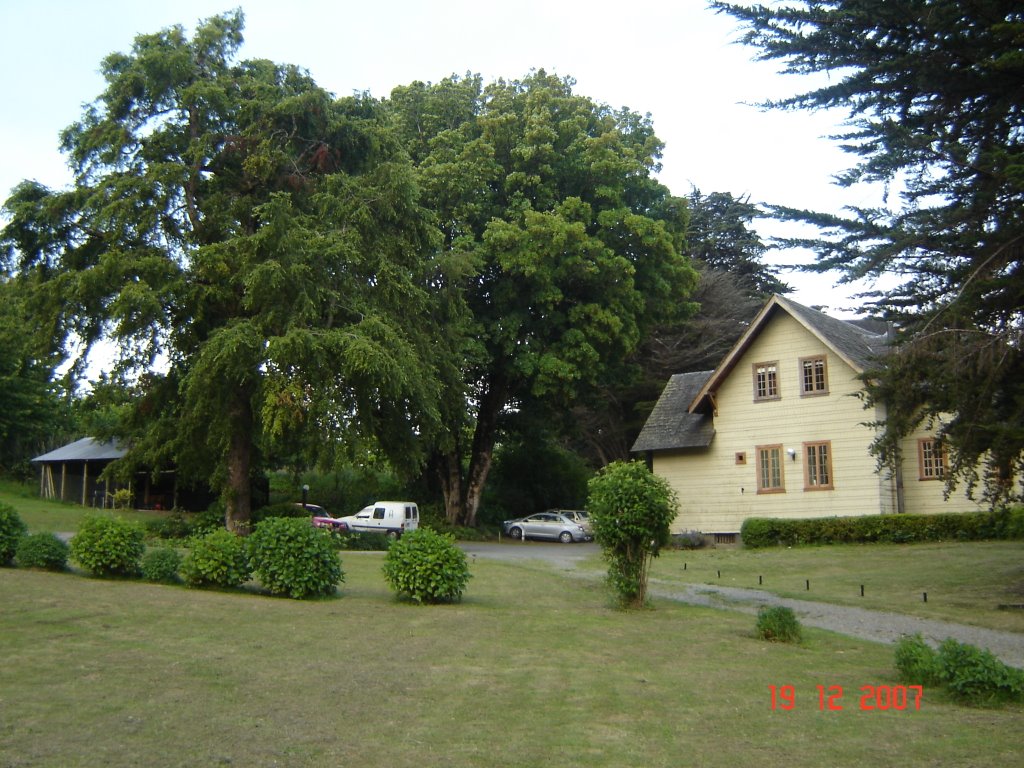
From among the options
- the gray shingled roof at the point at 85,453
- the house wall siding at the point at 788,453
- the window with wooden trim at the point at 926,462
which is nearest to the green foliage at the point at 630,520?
the house wall siding at the point at 788,453

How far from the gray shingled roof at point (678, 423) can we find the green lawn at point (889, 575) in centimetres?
649

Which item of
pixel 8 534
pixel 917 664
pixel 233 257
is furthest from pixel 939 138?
pixel 233 257

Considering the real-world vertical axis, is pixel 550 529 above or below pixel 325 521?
below

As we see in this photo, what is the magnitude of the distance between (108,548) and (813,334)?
84.0ft

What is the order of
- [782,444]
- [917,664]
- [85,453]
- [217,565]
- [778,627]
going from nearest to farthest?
[917,664]
[778,627]
[217,565]
[782,444]
[85,453]

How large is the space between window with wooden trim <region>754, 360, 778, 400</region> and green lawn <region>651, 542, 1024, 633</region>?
6.53 m

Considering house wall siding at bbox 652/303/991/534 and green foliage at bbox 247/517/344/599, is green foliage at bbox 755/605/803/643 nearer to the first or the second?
green foliage at bbox 247/517/344/599

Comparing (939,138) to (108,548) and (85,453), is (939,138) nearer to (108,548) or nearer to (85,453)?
(108,548)

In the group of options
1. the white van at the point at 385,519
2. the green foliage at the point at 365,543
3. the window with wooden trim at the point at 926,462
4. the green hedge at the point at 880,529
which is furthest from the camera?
the white van at the point at 385,519

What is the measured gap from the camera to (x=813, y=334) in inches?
1350

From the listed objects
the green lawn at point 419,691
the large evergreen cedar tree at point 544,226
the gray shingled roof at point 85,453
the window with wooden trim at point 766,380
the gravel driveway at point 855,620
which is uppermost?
the large evergreen cedar tree at point 544,226

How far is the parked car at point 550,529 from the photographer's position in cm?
4444

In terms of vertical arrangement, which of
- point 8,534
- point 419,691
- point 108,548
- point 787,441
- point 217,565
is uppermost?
point 787,441

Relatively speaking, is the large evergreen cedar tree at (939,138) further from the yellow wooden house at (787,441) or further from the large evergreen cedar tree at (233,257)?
the yellow wooden house at (787,441)
